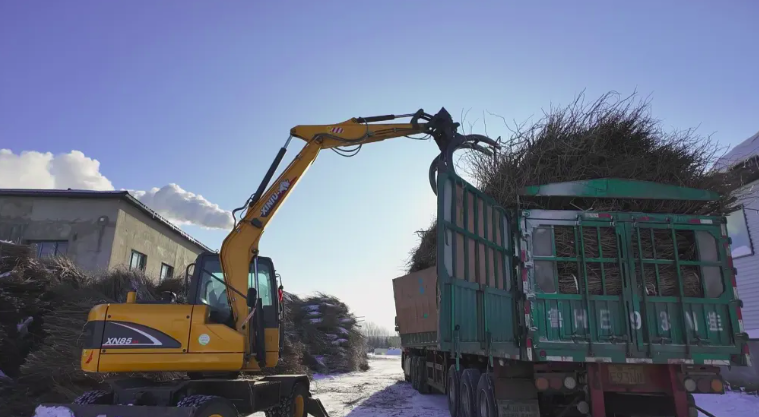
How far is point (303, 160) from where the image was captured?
7.67 metres

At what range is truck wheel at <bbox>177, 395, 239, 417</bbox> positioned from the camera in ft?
17.9

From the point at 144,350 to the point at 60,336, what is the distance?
3735mm

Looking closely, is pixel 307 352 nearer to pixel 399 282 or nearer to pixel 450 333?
pixel 399 282

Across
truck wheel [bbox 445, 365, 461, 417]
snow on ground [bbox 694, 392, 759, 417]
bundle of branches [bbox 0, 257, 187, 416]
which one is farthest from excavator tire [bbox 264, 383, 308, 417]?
snow on ground [bbox 694, 392, 759, 417]

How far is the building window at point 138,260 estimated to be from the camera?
1791 cm

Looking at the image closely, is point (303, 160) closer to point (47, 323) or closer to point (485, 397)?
point (485, 397)

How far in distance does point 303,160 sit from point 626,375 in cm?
533

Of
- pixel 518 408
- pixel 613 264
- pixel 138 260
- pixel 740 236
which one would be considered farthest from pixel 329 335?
pixel 613 264

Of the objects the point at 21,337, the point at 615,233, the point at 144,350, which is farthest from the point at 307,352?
the point at 615,233

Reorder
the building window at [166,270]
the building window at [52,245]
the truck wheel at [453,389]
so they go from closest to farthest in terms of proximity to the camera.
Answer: the truck wheel at [453,389], the building window at [52,245], the building window at [166,270]

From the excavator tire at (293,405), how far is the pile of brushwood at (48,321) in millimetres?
1726

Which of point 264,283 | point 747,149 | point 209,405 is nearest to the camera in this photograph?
point 209,405

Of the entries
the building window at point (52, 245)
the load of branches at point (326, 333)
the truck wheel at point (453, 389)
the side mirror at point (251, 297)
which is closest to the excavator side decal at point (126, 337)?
the side mirror at point (251, 297)

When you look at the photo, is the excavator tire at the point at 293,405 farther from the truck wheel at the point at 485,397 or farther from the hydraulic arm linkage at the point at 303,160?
the truck wheel at the point at 485,397
